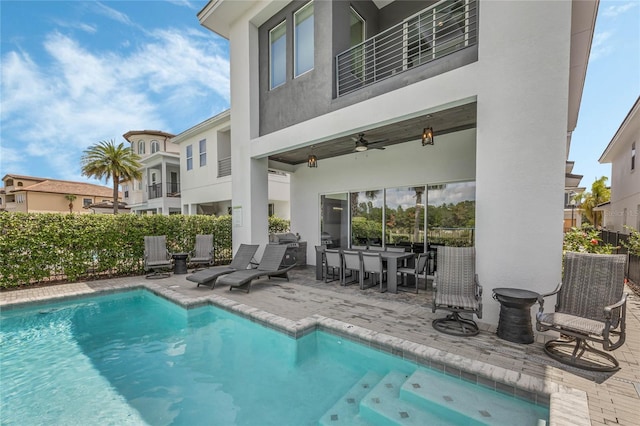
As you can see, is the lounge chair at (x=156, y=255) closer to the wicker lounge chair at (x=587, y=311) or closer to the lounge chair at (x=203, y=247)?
the lounge chair at (x=203, y=247)

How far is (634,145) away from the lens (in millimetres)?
11812

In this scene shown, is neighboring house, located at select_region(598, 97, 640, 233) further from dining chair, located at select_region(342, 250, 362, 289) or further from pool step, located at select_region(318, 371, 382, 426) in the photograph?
pool step, located at select_region(318, 371, 382, 426)

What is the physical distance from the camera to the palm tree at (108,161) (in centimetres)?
2003

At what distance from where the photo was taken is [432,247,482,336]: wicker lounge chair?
14.9 feet

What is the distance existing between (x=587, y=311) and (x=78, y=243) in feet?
38.4

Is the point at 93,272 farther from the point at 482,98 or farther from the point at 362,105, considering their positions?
the point at 482,98

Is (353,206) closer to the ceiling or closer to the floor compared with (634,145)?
closer to the floor

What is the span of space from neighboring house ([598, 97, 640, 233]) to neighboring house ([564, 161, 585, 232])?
1798mm

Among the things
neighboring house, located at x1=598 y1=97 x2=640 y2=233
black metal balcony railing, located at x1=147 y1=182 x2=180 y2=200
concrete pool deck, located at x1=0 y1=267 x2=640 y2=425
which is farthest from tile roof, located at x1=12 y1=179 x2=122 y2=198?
neighboring house, located at x1=598 y1=97 x2=640 y2=233

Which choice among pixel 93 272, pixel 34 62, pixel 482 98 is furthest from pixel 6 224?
pixel 34 62

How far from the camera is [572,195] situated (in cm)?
2630

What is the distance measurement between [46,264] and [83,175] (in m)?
16.7

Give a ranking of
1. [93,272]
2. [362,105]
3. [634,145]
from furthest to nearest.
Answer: [634,145]
[93,272]
[362,105]

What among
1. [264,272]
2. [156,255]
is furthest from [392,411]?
[156,255]
